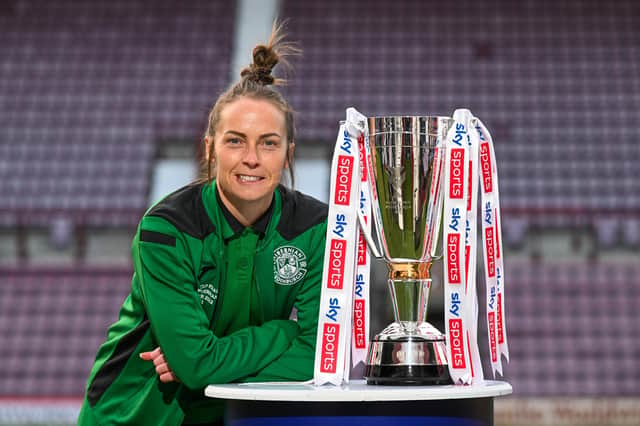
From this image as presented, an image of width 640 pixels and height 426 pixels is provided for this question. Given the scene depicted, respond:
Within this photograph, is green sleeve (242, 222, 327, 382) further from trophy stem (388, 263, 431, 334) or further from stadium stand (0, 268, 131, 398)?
stadium stand (0, 268, 131, 398)

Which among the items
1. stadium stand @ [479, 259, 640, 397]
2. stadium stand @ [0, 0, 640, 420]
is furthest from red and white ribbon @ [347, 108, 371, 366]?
stadium stand @ [0, 0, 640, 420]

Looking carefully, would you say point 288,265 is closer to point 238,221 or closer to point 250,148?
point 238,221

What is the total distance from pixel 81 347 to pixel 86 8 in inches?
157

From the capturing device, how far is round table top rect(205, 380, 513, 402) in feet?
4.51

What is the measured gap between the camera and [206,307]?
1.75m

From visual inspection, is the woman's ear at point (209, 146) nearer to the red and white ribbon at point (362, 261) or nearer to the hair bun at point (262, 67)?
the hair bun at point (262, 67)

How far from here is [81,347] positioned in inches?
256

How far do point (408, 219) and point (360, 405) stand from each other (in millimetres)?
365

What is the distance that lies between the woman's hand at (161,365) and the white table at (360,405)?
23 centimetres

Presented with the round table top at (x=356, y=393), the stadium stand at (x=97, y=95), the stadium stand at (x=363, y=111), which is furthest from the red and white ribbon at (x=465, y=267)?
the stadium stand at (x=97, y=95)

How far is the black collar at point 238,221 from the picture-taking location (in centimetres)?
176

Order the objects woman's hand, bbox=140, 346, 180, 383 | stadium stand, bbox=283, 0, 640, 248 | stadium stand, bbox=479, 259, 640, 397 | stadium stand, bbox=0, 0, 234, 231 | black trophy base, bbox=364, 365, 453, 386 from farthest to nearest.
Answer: stadium stand, bbox=0, 0, 234, 231 → stadium stand, bbox=283, 0, 640, 248 → stadium stand, bbox=479, 259, 640, 397 → woman's hand, bbox=140, 346, 180, 383 → black trophy base, bbox=364, 365, 453, 386

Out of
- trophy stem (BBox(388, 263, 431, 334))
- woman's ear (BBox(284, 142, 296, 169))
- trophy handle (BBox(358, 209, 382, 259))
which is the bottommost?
trophy stem (BBox(388, 263, 431, 334))

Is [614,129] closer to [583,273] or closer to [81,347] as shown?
[583,273]
